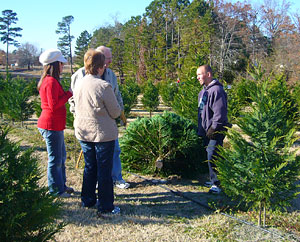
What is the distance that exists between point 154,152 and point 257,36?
3101cm

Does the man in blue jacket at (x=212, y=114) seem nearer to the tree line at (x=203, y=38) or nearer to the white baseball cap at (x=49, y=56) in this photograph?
the white baseball cap at (x=49, y=56)

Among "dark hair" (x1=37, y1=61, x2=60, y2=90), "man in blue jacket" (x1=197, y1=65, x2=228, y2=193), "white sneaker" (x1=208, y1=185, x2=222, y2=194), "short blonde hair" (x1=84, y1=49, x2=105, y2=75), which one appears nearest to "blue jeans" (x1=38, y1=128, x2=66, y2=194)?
"dark hair" (x1=37, y1=61, x2=60, y2=90)

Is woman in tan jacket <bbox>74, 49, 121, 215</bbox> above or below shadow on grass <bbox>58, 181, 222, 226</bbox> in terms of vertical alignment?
above

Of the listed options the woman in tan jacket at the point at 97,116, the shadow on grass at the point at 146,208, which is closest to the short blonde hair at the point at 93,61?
the woman in tan jacket at the point at 97,116

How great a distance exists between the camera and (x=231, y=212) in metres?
3.68

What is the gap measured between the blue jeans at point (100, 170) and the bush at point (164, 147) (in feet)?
4.97

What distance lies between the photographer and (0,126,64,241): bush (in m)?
2.02

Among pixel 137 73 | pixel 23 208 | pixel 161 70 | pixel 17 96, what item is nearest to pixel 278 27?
pixel 161 70

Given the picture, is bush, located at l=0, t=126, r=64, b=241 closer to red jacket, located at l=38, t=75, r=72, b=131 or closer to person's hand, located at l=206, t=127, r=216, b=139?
red jacket, located at l=38, t=75, r=72, b=131

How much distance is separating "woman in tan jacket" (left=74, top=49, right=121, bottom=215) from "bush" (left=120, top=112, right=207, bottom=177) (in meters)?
1.60

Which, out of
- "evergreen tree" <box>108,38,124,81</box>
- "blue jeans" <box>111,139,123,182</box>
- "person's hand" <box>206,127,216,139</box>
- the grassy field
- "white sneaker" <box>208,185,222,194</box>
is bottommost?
the grassy field

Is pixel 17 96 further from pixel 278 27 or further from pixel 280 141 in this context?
pixel 278 27

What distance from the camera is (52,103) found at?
3600mm

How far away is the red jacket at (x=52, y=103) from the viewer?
359cm
